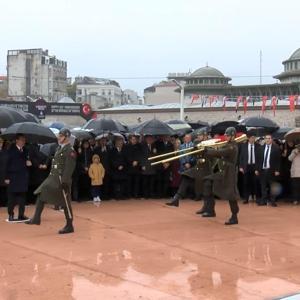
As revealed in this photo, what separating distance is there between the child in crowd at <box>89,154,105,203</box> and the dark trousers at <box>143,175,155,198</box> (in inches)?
47.8

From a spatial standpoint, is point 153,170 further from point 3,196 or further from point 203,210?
point 3,196

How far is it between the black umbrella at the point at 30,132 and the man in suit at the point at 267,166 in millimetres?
4492

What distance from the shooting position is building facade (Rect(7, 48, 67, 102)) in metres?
103

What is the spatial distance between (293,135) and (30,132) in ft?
18.4

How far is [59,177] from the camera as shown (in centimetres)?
920

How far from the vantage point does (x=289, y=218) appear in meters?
10.9

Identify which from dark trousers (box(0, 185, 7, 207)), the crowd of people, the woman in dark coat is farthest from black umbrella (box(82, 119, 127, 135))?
dark trousers (box(0, 185, 7, 207))

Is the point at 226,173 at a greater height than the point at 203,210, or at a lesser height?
greater

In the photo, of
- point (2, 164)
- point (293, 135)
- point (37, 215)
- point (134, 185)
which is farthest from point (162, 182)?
point (37, 215)

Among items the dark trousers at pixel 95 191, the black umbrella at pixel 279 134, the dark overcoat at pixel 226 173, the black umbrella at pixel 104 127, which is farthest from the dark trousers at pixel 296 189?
the dark trousers at pixel 95 191

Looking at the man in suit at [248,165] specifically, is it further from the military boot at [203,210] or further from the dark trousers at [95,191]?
the dark trousers at [95,191]

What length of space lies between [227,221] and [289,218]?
1.34m

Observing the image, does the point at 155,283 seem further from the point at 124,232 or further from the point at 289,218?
the point at 289,218

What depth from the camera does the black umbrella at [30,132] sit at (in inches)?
407
